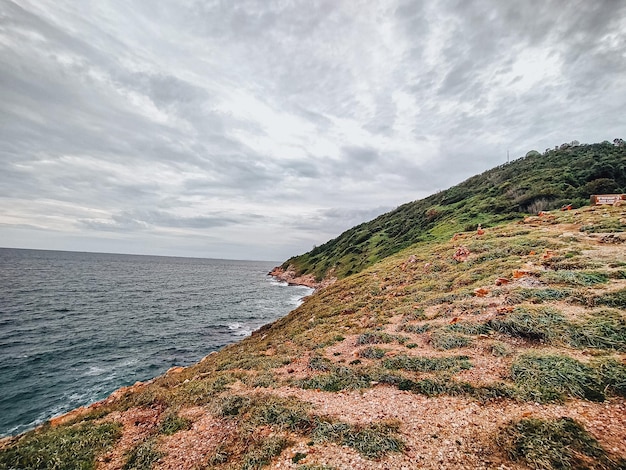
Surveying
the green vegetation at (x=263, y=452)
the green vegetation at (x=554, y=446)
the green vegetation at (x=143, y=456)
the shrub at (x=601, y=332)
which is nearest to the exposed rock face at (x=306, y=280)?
the shrub at (x=601, y=332)

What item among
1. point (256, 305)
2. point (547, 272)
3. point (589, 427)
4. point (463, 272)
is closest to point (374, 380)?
point (589, 427)

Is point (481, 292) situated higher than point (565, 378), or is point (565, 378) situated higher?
point (481, 292)

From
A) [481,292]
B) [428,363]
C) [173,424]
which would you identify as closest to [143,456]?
[173,424]

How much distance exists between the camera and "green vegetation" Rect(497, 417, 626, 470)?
21.1 ft

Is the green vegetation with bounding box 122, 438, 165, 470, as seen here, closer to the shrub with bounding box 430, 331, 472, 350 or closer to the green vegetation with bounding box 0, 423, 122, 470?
the green vegetation with bounding box 0, 423, 122, 470

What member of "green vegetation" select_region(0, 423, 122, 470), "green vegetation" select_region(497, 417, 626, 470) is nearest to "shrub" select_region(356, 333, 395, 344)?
"green vegetation" select_region(497, 417, 626, 470)

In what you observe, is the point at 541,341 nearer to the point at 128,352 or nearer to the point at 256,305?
the point at 128,352

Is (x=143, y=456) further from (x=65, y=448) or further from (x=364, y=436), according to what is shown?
(x=364, y=436)

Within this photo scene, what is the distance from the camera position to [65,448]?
995 centimetres

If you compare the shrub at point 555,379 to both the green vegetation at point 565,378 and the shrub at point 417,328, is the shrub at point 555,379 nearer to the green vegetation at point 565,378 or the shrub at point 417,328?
the green vegetation at point 565,378

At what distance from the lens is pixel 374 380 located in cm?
1215

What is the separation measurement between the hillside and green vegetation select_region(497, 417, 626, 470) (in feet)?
0.10

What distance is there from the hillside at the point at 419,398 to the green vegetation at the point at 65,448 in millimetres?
54

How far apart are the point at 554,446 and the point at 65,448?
587 inches
